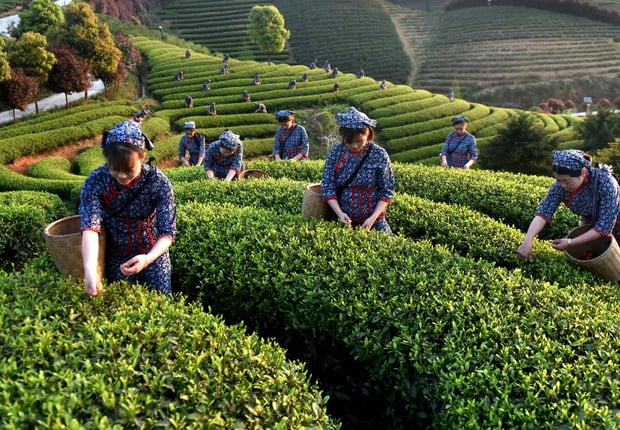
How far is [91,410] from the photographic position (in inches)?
93.4

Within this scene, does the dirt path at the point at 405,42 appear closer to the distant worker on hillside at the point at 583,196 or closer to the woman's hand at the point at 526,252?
the distant worker on hillside at the point at 583,196

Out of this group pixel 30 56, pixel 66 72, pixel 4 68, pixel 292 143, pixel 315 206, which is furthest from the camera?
pixel 66 72

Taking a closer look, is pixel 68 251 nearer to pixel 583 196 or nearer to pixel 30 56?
pixel 583 196

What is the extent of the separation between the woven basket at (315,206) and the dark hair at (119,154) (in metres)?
2.42

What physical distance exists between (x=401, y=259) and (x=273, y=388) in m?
2.08

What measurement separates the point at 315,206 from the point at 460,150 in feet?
20.6

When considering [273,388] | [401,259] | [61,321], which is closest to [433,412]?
[273,388]

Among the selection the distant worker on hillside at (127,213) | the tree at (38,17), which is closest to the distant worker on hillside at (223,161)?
the distant worker on hillside at (127,213)

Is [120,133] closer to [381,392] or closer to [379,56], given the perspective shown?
[381,392]

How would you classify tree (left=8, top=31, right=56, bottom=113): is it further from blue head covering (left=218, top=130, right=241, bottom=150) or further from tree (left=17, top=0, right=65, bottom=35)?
blue head covering (left=218, top=130, right=241, bottom=150)

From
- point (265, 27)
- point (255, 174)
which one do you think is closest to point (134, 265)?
point (255, 174)

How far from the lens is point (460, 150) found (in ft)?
35.0

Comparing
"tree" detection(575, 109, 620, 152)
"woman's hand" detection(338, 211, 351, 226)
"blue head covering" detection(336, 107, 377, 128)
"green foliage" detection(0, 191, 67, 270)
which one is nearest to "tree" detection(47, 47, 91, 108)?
"green foliage" detection(0, 191, 67, 270)

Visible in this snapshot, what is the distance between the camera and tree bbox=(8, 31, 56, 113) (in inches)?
777
